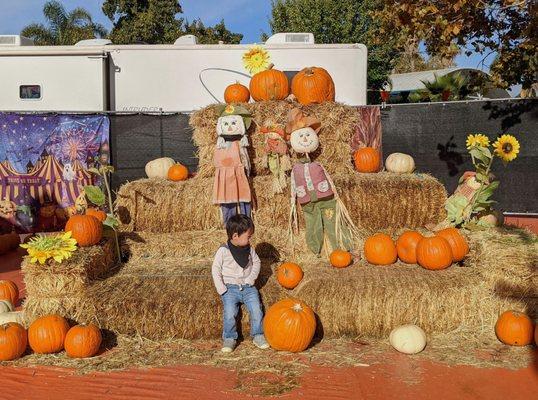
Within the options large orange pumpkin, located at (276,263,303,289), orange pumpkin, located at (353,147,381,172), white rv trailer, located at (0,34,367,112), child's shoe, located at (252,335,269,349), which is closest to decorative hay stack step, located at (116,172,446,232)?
orange pumpkin, located at (353,147,381,172)

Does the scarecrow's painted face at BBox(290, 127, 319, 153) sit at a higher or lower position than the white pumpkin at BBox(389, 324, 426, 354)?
higher

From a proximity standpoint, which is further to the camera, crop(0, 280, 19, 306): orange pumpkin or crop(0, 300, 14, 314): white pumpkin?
crop(0, 280, 19, 306): orange pumpkin

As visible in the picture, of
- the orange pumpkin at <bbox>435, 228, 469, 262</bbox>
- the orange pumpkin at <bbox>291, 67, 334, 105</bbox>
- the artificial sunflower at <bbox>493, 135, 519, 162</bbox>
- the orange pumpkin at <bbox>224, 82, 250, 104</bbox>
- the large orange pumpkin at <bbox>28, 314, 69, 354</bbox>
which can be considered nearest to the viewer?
the large orange pumpkin at <bbox>28, 314, 69, 354</bbox>

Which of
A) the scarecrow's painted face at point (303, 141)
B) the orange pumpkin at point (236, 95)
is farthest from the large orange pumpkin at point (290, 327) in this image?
the orange pumpkin at point (236, 95)

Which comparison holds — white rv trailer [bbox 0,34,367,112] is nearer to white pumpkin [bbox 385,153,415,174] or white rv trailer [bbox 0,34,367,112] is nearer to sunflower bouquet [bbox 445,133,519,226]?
white pumpkin [bbox 385,153,415,174]

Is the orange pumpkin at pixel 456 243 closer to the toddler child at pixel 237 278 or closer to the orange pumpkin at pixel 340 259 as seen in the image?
the orange pumpkin at pixel 340 259

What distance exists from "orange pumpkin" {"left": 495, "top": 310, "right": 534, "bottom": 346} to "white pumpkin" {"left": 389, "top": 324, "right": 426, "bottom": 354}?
724 mm

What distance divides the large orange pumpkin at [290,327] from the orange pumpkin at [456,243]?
182 centimetres

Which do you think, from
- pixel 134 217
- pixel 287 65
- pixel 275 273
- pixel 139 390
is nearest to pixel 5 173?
pixel 134 217

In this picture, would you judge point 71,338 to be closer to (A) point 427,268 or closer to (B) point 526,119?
(A) point 427,268

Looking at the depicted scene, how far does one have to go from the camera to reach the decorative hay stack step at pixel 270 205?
687 cm

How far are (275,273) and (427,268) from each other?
5.03ft

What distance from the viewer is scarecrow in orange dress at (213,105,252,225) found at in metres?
6.61

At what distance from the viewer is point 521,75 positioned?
1113 centimetres
